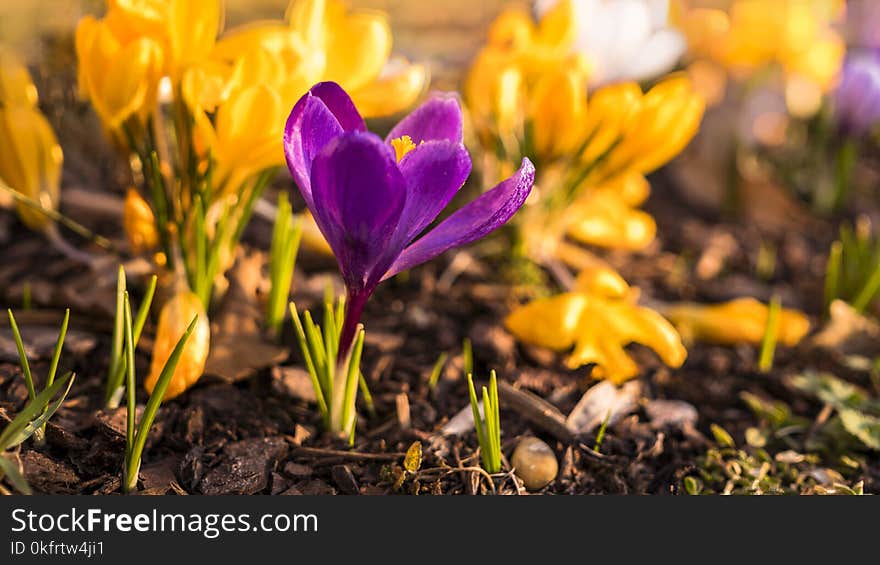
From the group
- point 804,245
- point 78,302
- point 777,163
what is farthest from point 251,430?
point 777,163

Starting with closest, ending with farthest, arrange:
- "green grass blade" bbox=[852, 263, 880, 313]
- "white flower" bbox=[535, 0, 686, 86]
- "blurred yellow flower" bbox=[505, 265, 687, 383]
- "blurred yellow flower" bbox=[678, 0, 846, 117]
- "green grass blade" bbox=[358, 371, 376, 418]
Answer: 1. "green grass blade" bbox=[358, 371, 376, 418]
2. "blurred yellow flower" bbox=[505, 265, 687, 383]
3. "green grass blade" bbox=[852, 263, 880, 313]
4. "white flower" bbox=[535, 0, 686, 86]
5. "blurred yellow flower" bbox=[678, 0, 846, 117]

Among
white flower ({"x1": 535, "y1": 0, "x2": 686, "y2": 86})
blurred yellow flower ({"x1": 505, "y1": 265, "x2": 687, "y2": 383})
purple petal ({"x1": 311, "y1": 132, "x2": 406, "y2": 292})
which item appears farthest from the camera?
white flower ({"x1": 535, "y1": 0, "x2": 686, "y2": 86})

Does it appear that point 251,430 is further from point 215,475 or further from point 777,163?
point 777,163

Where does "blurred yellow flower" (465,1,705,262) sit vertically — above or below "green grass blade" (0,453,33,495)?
above

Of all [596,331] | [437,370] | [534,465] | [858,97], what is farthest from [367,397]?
[858,97]

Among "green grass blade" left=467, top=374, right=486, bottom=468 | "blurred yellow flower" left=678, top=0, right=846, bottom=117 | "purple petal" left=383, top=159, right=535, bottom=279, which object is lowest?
"green grass blade" left=467, top=374, right=486, bottom=468

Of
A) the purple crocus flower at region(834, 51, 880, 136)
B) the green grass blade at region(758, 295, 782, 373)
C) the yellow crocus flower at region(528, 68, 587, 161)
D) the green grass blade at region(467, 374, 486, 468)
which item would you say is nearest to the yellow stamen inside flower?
the green grass blade at region(467, 374, 486, 468)

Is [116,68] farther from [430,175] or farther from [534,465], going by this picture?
[534,465]

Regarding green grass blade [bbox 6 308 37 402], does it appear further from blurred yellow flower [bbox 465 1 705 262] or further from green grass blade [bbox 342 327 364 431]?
blurred yellow flower [bbox 465 1 705 262]
